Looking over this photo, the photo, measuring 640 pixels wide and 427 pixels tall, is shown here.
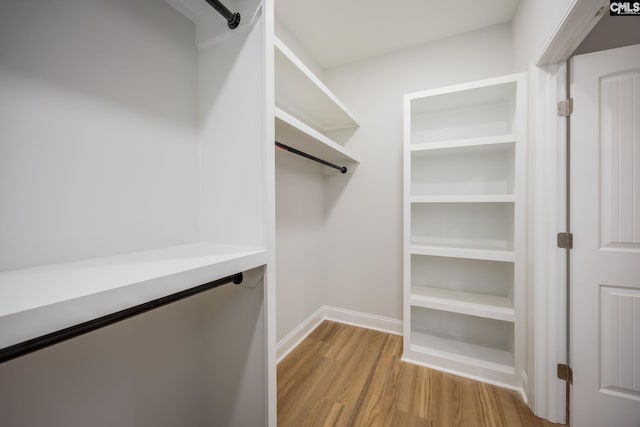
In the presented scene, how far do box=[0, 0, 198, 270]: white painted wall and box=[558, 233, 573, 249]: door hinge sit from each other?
1823 millimetres

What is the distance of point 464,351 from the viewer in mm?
1712

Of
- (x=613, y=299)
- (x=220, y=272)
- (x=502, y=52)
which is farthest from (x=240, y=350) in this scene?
(x=502, y=52)

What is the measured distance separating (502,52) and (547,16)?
70 cm

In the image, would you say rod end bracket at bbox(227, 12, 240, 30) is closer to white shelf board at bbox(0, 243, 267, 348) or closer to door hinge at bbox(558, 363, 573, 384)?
white shelf board at bbox(0, 243, 267, 348)

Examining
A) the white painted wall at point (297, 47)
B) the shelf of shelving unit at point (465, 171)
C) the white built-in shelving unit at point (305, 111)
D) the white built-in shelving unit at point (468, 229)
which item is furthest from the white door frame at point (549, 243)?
the white painted wall at point (297, 47)

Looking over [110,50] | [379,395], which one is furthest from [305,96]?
[379,395]

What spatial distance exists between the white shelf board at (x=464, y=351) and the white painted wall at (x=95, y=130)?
1804 millimetres

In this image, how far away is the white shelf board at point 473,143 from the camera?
1503 mm

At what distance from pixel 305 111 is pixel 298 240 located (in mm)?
1082

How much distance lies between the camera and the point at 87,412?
71cm

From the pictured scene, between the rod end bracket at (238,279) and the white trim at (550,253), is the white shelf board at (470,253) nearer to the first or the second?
the white trim at (550,253)

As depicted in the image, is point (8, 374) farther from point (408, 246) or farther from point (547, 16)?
point (547, 16)

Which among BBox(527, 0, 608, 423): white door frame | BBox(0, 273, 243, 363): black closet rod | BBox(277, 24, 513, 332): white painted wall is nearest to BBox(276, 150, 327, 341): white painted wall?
BBox(277, 24, 513, 332): white painted wall

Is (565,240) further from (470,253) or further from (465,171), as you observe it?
(465,171)
